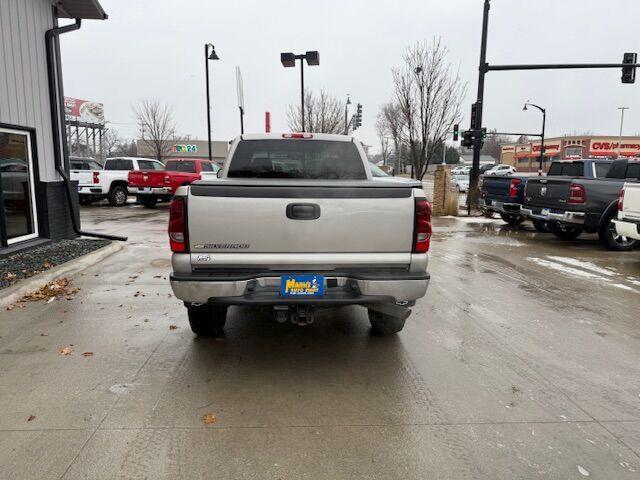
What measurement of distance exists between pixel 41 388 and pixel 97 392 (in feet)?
1.50

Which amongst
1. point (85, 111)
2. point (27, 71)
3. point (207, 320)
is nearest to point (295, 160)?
point (207, 320)

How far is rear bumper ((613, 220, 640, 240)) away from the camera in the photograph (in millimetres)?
8297

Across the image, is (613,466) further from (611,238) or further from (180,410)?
(611,238)

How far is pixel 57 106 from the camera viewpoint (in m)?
9.17

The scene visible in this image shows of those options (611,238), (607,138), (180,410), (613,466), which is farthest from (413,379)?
(607,138)

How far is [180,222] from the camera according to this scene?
364 cm

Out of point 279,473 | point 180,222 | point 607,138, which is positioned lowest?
point 279,473

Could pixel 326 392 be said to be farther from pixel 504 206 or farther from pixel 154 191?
pixel 154 191

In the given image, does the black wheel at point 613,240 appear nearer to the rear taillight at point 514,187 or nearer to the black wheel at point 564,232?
the black wheel at point 564,232

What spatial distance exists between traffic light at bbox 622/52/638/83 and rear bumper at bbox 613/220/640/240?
1227 centimetres

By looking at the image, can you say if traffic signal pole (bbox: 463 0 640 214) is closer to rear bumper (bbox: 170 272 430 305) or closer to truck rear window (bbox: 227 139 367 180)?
truck rear window (bbox: 227 139 367 180)

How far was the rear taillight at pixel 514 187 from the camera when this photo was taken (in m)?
12.6

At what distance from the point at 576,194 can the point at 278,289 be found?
856cm

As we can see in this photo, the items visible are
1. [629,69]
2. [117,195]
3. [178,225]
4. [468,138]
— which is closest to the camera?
[178,225]
